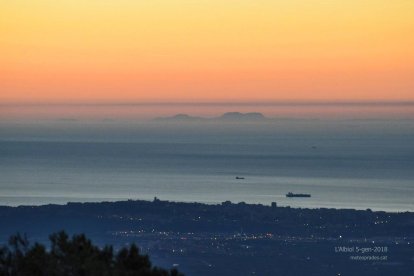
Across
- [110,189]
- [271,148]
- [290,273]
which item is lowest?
[290,273]

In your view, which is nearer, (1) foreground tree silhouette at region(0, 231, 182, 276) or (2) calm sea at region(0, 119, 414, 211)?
(1) foreground tree silhouette at region(0, 231, 182, 276)

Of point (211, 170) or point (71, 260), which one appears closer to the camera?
point (71, 260)

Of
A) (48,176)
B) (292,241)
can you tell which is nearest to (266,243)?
(292,241)

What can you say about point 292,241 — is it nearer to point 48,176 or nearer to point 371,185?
point 371,185
